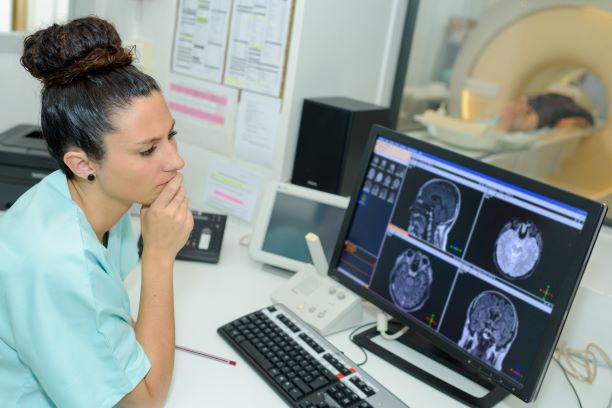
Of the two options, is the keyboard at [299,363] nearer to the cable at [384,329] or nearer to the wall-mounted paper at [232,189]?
the cable at [384,329]

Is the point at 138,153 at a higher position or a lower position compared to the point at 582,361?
→ higher

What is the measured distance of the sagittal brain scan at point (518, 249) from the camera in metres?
1.00

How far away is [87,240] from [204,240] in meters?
0.63

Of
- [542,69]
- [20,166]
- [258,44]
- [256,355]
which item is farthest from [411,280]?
[542,69]

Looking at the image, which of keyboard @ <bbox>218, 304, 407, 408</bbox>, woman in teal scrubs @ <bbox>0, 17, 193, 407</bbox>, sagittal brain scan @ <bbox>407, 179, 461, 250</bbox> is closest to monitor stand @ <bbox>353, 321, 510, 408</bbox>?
keyboard @ <bbox>218, 304, 407, 408</bbox>

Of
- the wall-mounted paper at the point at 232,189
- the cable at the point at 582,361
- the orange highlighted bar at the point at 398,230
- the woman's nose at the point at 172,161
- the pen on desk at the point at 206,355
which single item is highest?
the woman's nose at the point at 172,161

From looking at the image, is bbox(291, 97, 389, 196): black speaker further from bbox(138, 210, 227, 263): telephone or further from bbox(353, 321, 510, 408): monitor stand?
bbox(353, 321, 510, 408): monitor stand

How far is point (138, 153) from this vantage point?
98 cm

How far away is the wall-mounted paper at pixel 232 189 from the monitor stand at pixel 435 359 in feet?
2.16

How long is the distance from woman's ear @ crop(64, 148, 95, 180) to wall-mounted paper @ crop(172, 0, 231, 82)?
2.88 ft

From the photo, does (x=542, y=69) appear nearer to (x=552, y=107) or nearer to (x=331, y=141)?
(x=552, y=107)

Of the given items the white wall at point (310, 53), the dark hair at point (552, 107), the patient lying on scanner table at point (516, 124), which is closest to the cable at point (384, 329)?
the white wall at point (310, 53)

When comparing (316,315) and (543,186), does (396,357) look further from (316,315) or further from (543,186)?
(543,186)

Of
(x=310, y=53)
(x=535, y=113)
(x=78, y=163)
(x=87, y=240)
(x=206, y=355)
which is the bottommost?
(x=206, y=355)
